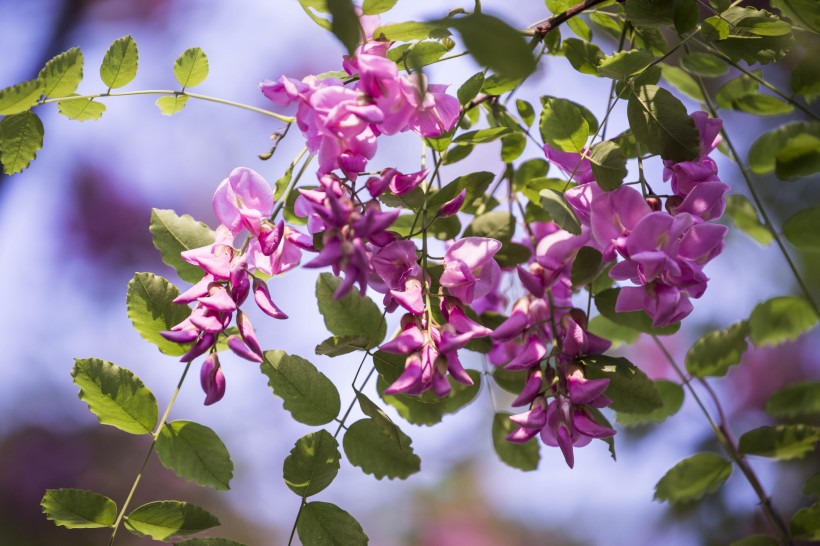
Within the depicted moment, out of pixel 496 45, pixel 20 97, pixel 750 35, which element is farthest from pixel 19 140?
pixel 750 35

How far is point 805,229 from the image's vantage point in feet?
2.17

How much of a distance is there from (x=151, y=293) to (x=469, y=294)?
0.21 metres

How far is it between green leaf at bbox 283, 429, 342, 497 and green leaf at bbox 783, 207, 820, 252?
481 millimetres

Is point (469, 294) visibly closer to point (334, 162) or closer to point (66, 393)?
point (334, 162)

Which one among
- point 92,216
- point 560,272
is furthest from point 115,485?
point 560,272

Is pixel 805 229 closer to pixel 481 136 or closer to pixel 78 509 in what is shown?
pixel 481 136

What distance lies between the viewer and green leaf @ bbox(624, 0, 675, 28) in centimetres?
45

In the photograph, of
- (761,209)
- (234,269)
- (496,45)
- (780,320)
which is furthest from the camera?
(780,320)

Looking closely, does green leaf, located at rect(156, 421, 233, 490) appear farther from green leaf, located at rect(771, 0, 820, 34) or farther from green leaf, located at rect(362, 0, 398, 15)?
green leaf, located at rect(771, 0, 820, 34)

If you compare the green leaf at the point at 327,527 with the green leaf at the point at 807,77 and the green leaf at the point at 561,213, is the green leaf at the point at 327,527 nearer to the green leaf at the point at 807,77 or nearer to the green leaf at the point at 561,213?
the green leaf at the point at 561,213

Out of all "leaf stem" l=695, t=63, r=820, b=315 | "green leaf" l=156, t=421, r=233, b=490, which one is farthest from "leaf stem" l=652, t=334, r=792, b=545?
"green leaf" l=156, t=421, r=233, b=490

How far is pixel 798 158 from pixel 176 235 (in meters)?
0.53

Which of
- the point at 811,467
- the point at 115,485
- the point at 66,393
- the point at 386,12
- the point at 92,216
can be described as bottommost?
the point at 811,467

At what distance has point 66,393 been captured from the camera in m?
2.08
